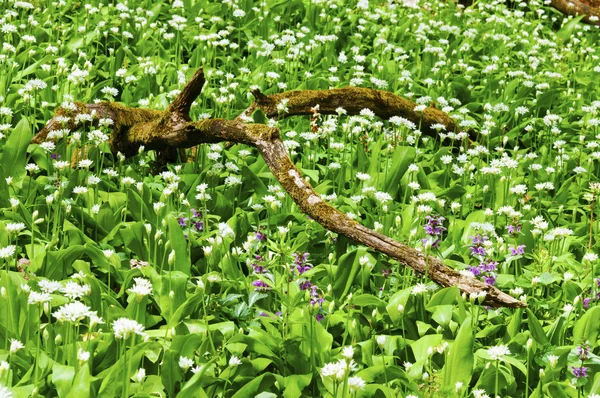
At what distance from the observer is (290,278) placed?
367 cm

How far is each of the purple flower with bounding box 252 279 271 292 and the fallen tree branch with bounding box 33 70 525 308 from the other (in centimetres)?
48

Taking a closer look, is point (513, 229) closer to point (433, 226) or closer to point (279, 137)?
point (433, 226)

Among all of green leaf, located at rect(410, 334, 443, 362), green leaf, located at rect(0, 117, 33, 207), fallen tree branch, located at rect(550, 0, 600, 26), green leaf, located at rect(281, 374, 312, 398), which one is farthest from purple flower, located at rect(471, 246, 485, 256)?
fallen tree branch, located at rect(550, 0, 600, 26)

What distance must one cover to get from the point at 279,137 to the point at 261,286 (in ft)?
3.42

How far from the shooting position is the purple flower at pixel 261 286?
11.2ft

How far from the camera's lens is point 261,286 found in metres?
3.43

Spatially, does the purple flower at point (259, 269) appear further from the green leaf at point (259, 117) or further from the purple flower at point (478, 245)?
the green leaf at point (259, 117)

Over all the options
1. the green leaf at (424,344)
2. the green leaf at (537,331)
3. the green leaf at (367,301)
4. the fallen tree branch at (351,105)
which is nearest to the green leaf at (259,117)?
the fallen tree branch at (351,105)

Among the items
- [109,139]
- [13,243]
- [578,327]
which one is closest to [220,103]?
[109,139]

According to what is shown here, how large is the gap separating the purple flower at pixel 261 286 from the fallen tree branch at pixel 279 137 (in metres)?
0.48

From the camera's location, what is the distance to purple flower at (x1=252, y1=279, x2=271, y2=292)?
3421 mm

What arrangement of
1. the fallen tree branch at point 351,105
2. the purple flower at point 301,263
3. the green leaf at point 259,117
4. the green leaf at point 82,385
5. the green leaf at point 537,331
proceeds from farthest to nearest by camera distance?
1. the fallen tree branch at point 351,105
2. the green leaf at point 259,117
3. the purple flower at point 301,263
4. the green leaf at point 537,331
5. the green leaf at point 82,385

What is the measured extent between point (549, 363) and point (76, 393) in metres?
1.86

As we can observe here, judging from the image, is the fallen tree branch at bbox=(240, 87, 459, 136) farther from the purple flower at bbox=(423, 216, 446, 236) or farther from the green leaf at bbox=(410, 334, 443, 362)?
the green leaf at bbox=(410, 334, 443, 362)
